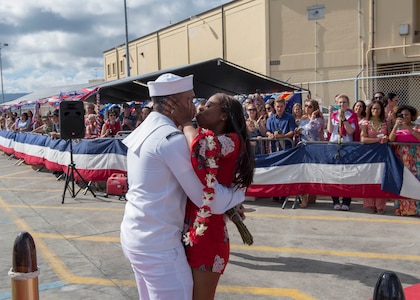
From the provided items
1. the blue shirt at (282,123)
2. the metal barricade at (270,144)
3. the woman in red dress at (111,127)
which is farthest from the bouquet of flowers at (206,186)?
the woman in red dress at (111,127)

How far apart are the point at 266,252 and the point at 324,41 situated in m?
20.4

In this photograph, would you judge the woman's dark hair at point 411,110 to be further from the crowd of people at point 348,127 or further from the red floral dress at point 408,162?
the red floral dress at point 408,162

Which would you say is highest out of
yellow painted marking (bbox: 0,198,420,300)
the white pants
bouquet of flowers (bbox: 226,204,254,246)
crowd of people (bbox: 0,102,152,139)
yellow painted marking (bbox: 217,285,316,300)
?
crowd of people (bbox: 0,102,152,139)

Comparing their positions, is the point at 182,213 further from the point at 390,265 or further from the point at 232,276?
the point at 390,265

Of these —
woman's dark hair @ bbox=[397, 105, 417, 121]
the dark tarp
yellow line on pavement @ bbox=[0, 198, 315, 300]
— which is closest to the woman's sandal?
woman's dark hair @ bbox=[397, 105, 417, 121]

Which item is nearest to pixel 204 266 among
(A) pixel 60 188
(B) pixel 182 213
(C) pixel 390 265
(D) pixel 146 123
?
(B) pixel 182 213

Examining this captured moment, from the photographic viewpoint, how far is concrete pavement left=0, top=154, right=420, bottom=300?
14.1ft

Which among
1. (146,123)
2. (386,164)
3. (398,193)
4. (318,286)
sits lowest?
(318,286)

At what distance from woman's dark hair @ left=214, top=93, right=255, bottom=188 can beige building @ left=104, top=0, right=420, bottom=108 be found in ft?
53.1

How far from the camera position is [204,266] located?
6.82 feet

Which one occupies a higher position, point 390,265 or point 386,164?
point 386,164

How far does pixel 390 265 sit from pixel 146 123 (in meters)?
3.76

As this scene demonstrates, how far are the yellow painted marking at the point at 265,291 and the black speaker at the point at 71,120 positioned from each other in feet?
20.8

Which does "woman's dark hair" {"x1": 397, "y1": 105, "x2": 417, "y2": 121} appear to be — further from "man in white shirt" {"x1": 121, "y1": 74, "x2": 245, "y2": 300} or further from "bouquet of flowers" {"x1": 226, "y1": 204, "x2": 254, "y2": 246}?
"man in white shirt" {"x1": 121, "y1": 74, "x2": 245, "y2": 300}
